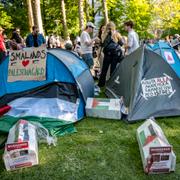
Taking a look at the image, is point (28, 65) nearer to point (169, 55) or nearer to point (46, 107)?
point (46, 107)

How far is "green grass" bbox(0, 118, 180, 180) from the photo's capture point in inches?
131

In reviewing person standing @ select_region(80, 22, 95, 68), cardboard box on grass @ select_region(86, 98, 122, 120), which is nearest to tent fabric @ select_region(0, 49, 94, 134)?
cardboard box on grass @ select_region(86, 98, 122, 120)

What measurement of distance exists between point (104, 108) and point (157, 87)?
94 cm

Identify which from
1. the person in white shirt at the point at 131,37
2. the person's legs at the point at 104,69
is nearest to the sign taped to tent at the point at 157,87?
the person in white shirt at the point at 131,37

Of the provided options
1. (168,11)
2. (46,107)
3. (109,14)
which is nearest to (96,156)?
(46,107)

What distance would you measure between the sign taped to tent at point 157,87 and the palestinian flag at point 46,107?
Answer: 3.71ft

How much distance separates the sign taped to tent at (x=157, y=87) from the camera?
199 inches

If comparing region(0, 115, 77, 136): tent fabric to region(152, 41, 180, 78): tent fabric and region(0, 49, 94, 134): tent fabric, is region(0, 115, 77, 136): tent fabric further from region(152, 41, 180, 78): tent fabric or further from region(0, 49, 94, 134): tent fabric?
region(152, 41, 180, 78): tent fabric

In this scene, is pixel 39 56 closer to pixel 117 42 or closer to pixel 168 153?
pixel 117 42

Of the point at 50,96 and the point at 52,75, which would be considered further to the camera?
the point at 52,75

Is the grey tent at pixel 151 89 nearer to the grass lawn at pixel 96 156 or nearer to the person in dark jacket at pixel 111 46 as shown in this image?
the grass lawn at pixel 96 156

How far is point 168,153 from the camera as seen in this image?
3.26 metres

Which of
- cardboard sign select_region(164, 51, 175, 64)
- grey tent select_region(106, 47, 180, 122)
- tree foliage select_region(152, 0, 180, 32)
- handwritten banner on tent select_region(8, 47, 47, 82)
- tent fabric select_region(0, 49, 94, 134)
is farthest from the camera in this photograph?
tree foliage select_region(152, 0, 180, 32)

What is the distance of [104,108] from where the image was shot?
5.12m
